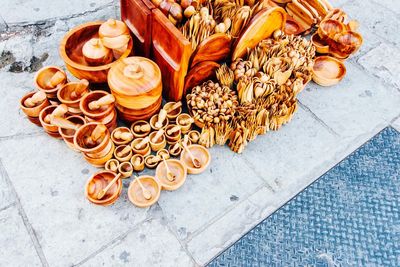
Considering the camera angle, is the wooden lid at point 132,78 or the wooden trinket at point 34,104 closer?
the wooden lid at point 132,78

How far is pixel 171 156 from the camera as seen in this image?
2.27 meters

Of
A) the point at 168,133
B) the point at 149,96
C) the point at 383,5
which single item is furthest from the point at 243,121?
the point at 383,5

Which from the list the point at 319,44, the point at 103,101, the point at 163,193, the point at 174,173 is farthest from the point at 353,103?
the point at 103,101

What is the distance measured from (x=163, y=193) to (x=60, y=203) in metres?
0.61

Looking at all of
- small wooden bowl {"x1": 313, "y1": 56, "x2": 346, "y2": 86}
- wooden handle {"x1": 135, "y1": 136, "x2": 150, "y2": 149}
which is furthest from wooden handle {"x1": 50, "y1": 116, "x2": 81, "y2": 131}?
small wooden bowl {"x1": 313, "y1": 56, "x2": 346, "y2": 86}

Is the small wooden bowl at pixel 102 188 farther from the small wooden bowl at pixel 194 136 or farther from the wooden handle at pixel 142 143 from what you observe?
the small wooden bowl at pixel 194 136

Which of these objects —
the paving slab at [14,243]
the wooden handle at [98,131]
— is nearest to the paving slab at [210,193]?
the wooden handle at [98,131]

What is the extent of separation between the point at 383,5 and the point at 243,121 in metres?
2.32

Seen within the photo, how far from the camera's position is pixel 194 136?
2.28 m

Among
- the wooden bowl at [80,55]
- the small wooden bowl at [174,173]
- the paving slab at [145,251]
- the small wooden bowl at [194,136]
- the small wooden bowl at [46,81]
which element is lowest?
the paving slab at [145,251]

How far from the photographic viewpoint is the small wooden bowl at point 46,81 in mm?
2175

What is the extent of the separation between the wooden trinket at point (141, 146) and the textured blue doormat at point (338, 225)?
773mm

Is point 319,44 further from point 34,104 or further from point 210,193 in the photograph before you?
point 34,104

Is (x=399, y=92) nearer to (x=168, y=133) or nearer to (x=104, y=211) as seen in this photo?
(x=168, y=133)
